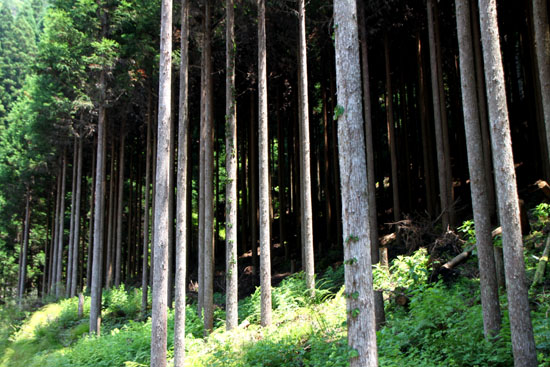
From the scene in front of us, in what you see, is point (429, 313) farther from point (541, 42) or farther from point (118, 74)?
point (118, 74)

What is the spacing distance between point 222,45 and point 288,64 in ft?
9.22

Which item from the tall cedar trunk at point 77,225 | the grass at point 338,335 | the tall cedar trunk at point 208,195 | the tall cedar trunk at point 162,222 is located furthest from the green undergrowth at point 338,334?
the tall cedar trunk at point 77,225

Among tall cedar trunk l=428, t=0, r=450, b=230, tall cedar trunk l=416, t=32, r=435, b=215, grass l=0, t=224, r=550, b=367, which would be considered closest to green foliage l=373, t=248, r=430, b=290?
grass l=0, t=224, r=550, b=367

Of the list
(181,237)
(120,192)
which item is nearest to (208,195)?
(181,237)

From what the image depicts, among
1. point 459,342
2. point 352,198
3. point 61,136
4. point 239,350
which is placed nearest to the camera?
point 352,198

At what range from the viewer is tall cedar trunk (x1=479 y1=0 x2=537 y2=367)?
5996mm

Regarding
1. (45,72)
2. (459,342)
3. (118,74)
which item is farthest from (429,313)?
(45,72)

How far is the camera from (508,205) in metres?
6.25

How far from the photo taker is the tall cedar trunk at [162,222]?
30.9ft

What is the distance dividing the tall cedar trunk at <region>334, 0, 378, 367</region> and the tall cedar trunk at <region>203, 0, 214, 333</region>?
24.8ft

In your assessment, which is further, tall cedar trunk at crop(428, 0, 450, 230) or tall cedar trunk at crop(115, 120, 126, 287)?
tall cedar trunk at crop(115, 120, 126, 287)

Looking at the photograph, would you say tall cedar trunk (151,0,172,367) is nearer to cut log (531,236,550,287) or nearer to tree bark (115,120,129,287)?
cut log (531,236,550,287)

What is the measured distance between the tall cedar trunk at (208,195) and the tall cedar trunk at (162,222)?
3.20 meters

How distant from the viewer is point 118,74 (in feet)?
60.3
